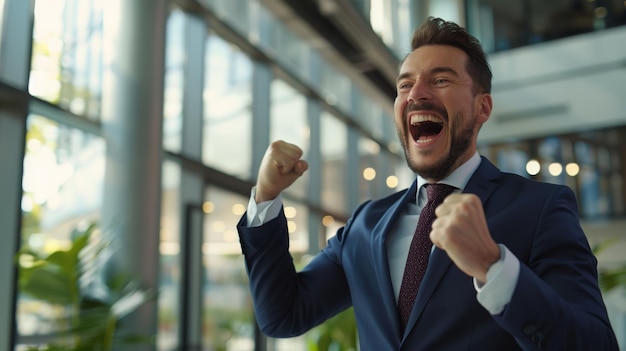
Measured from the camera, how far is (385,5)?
7957mm

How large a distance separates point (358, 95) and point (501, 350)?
8116 millimetres

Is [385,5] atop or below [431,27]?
atop

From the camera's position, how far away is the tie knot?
1.22 metres

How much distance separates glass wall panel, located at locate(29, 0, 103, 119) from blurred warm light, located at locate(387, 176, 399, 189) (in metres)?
6.23

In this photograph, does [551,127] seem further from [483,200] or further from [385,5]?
[483,200]

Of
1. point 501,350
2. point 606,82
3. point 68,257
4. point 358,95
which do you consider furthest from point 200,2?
point 606,82

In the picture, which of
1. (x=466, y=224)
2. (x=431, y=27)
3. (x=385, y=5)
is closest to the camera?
(x=466, y=224)

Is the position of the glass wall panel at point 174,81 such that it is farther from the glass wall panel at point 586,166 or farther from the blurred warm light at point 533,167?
the blurred warm light at point 533,167

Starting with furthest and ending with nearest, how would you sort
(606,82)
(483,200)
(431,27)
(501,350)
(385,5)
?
1. (606,82)
2. (385,5)
3. (431,27)
4. (483,200)
5. (501,350)

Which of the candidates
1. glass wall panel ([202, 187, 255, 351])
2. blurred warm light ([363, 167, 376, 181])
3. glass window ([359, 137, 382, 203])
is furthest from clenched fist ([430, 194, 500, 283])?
blurred warm light ([363, 167, 376, 181])

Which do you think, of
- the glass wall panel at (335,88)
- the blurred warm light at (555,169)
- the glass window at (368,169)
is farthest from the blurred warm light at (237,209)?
the blurred warm light at (555,169)

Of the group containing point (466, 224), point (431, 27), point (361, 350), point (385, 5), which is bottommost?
point (361, 350)

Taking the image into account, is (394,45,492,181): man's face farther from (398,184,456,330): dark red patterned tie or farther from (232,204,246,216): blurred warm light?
(232,204,246,216): blurred warm light

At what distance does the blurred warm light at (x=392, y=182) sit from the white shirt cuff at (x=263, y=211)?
8.92m
